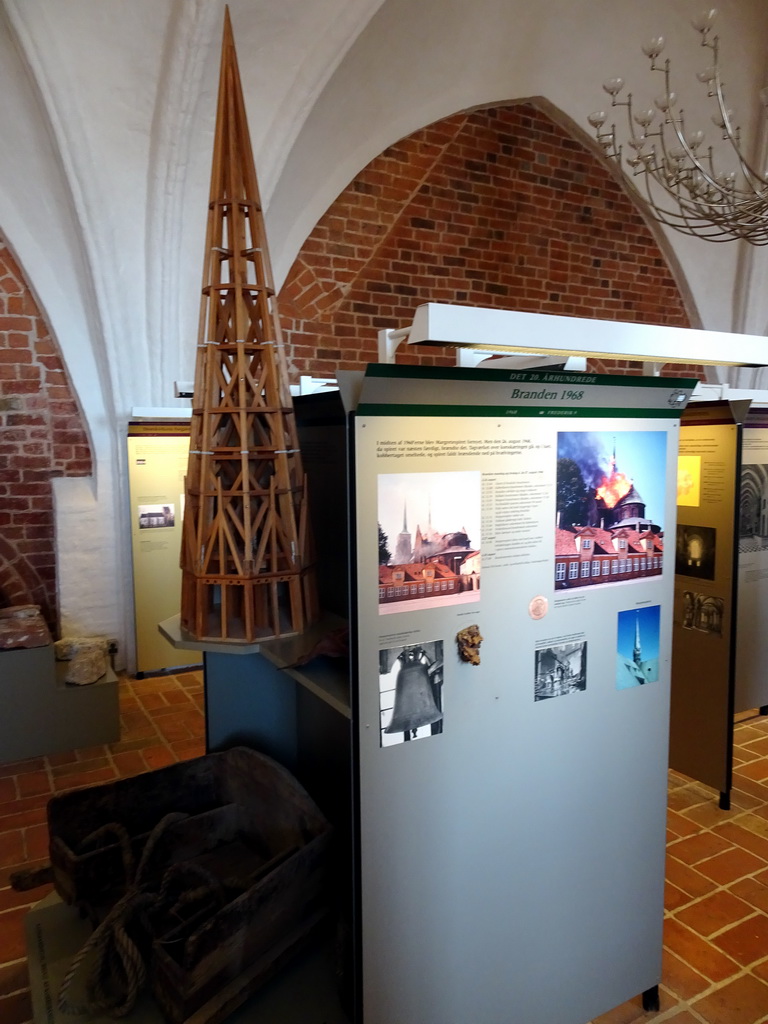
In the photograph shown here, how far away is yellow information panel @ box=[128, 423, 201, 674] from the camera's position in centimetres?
586

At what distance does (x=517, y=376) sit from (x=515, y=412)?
0.34 ft

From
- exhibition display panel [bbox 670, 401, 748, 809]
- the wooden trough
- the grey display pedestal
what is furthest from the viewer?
the grey display pedestal

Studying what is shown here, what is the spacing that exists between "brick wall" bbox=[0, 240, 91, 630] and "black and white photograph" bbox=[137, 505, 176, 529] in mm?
635

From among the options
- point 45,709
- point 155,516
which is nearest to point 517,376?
point 45,709

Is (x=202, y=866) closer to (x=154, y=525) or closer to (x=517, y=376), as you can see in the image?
(x=517, y=376)

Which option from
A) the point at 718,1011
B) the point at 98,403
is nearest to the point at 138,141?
the point at 98,403

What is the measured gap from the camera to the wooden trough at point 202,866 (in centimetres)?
202

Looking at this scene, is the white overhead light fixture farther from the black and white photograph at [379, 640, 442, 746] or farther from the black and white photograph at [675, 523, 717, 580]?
the black and white photograph at [675, 523, 717, 580]

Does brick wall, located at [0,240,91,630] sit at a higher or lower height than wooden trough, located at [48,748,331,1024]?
higher

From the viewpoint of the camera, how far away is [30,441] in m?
5.83

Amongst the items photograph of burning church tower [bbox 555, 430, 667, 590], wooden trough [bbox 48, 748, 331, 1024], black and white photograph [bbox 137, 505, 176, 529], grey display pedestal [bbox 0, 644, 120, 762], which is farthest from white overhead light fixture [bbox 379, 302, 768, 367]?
black and white photograph [bbox 137, 505, 176, 529]

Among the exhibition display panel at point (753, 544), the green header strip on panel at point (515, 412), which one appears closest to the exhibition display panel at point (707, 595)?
the exhibition display panel at point (753, 544)

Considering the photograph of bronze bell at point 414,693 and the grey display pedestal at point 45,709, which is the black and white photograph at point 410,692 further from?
the grey display pedestal at point 45,709

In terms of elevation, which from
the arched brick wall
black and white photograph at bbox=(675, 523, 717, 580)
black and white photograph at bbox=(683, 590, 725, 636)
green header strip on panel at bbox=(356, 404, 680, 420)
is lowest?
black and white photograph at bbox=(683, 590, 725, 636)
